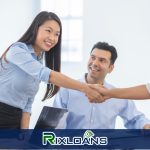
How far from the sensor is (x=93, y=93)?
1729 millimetres

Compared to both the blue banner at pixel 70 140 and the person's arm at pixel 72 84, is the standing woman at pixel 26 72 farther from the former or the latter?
the blue banner at pixel 70 140

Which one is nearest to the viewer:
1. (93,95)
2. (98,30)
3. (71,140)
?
(71,140)

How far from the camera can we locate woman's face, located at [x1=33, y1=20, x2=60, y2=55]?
4.93ft

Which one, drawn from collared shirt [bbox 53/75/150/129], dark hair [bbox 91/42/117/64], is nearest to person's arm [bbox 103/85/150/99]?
collared shirt [bbox 53/75/150/129]

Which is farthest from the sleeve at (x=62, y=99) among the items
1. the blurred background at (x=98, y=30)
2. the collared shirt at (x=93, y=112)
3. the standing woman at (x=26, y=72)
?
the blurred background at (x=98, y=30)

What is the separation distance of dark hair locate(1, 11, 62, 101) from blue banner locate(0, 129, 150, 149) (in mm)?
255

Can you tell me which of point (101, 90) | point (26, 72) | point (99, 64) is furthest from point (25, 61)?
point (99, 64)

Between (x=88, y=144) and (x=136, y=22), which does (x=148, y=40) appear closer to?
(x=136, y=22)

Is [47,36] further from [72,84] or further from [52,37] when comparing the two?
[72,84]

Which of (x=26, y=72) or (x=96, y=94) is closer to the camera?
(x=26, y=72)

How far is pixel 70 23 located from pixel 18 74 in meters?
2.20

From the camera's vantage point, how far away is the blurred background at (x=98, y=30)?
323 centimetres

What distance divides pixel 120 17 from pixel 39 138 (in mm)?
2209

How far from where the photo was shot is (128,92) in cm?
161
